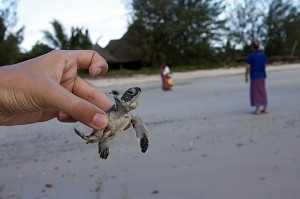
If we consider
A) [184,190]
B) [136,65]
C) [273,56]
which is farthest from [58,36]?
[184,190]

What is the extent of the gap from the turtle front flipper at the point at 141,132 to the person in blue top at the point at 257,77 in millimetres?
7380

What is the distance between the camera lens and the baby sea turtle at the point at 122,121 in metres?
1.83

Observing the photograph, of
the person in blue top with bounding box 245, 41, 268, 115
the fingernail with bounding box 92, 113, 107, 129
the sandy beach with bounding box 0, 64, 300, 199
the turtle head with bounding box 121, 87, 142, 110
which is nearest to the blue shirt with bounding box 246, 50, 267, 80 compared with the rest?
the person in blue top with bounding box 245, 41, 268, 115

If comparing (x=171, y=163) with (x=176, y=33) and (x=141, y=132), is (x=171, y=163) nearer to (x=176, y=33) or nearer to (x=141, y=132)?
(x=141, y=132)

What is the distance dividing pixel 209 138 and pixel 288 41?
4949 centimetres

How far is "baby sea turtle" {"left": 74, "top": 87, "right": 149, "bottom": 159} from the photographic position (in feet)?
5.99

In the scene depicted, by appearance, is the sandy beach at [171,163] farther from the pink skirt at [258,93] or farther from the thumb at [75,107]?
the thumb at [75,107]

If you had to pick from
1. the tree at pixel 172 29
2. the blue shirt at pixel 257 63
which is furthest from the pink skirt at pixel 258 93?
the tree at pixel 172 29

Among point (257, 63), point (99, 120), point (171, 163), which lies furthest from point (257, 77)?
point (99, 120)

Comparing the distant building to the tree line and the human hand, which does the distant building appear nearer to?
the tree line

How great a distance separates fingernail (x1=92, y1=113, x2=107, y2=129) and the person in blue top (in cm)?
764

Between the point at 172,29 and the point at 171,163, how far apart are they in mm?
35744

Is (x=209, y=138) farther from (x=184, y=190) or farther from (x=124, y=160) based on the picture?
(x=184, y=190)

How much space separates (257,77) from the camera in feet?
30.2
